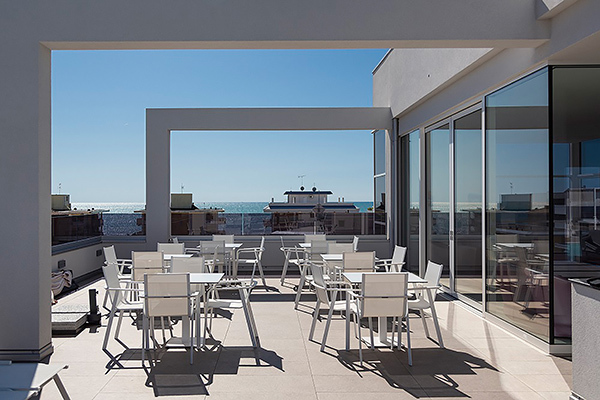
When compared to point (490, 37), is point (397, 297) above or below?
below

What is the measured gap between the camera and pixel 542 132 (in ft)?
17.0

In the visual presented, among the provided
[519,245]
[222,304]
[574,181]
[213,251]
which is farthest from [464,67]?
[213,251]

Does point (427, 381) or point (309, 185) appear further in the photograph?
point (309, 185)

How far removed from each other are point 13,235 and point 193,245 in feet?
20.5

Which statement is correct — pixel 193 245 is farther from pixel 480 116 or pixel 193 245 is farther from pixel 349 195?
pixel 349 195

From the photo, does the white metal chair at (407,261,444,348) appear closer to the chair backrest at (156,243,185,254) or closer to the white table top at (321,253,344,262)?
the white table top at (321,253,344,262)

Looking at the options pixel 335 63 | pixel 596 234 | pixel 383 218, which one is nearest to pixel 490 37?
pixel 596 234

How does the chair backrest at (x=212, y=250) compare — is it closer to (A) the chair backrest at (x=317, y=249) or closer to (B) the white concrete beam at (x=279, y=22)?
(A) the chair backrest at (x=317, y=249)

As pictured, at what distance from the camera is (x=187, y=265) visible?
5.93 meters

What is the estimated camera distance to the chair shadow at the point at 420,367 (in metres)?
4.05

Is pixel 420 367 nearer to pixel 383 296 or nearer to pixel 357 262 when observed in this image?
pixel 383 296

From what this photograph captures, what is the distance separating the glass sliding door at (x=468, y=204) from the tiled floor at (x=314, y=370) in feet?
3.95

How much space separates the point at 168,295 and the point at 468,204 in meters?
4.36

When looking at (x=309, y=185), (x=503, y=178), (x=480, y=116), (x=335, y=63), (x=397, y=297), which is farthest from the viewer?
(x=309, y=185)
